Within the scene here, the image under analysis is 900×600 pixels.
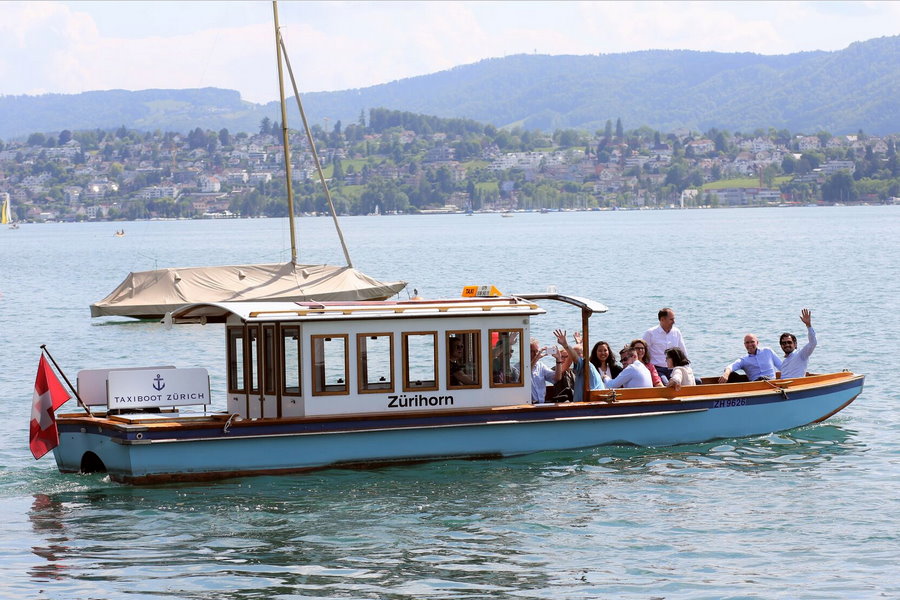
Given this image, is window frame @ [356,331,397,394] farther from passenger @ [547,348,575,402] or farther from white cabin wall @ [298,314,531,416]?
passenger @ [547,348,575,402]

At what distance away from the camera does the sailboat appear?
47750 mm

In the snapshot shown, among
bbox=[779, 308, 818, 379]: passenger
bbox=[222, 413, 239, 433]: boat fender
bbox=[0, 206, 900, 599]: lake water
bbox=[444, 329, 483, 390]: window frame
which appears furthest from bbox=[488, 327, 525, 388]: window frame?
bbox=[779, 308, 818, 379]: passenger

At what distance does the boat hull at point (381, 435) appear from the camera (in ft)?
59.9

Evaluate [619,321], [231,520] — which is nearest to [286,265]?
[619,321]

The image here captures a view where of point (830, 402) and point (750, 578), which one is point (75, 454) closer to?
point (750, 578)

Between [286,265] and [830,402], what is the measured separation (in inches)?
1167

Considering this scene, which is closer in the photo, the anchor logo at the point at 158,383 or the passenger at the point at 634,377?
the anchor logo at the point at 158,383

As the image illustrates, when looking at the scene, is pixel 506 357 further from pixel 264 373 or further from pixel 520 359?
pixel 264 373

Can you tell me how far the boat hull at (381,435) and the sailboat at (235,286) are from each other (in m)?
27.5

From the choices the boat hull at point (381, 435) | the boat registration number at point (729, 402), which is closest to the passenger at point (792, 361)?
the boat hull at point (381, 435)

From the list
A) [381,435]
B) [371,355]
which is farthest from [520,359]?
A: [381,435]

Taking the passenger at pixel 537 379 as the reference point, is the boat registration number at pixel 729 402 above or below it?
below

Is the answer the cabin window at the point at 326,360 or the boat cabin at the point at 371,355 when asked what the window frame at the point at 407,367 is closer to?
the boat cabin at the point at 371,355

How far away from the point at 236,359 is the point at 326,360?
165cm
